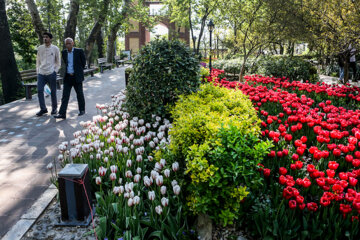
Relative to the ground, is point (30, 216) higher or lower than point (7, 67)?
lower

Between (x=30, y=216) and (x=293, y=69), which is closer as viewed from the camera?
(x=30, y=216)

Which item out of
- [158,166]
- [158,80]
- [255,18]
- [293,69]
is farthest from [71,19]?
[158,166]

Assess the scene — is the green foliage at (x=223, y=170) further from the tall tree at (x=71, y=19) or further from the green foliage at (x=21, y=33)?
the green foliage at (x=21, y=33)

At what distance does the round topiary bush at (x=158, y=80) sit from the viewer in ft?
17.8

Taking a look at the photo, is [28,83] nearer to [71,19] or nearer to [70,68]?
[70,68]

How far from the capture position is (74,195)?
2.91 m

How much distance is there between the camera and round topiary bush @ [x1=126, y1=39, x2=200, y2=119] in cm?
541

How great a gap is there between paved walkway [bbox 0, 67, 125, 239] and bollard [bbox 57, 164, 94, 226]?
0.66 m

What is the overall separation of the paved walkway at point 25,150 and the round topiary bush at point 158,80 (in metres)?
1.64

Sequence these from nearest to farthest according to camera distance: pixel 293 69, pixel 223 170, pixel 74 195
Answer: pixel 223 170 < pixel 74 195 < pixel 293 69

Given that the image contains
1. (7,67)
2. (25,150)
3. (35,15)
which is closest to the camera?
(25,150)

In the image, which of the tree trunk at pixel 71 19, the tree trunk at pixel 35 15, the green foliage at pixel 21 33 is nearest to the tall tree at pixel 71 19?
the tree trunk at pixel 71 19

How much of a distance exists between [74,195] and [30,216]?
0.62 meters

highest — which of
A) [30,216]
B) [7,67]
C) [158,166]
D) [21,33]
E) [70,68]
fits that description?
[21,33]
